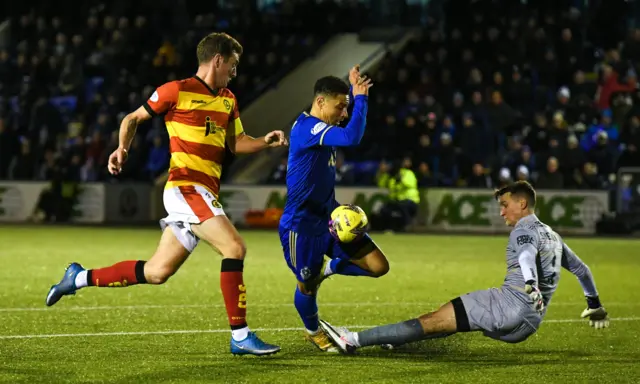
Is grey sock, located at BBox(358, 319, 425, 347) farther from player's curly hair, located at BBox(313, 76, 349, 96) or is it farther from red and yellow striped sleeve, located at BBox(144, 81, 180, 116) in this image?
red and yellow striped sleeve, located at BBox(144, 81, 180, 116)

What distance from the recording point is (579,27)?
89.0ft

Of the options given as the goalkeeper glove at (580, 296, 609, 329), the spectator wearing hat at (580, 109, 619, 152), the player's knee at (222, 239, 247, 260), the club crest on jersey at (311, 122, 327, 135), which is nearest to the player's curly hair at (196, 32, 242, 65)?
the club crest on jersey at (311, 122, 327, 135)

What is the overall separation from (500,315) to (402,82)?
798 inches

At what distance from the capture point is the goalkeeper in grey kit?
7508 mm

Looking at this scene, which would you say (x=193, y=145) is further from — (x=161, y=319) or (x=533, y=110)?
(x=533, y=110)

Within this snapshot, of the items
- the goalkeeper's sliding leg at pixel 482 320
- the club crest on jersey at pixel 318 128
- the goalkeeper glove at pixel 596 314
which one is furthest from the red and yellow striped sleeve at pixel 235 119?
the goalkeeper glove at pixel 596 314

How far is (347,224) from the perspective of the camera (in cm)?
810

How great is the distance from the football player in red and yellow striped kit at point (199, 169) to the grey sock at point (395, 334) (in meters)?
0.60

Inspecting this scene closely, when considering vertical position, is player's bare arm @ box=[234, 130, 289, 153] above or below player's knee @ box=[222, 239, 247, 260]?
above

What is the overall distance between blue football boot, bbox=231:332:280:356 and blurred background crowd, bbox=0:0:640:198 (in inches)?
641

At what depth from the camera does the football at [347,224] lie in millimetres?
8102

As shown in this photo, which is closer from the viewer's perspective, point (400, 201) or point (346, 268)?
point (346, 268)

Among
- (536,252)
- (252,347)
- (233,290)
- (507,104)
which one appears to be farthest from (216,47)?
(507,104)

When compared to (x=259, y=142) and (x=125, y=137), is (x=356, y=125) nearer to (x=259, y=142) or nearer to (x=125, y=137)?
(x=259, y=142)
